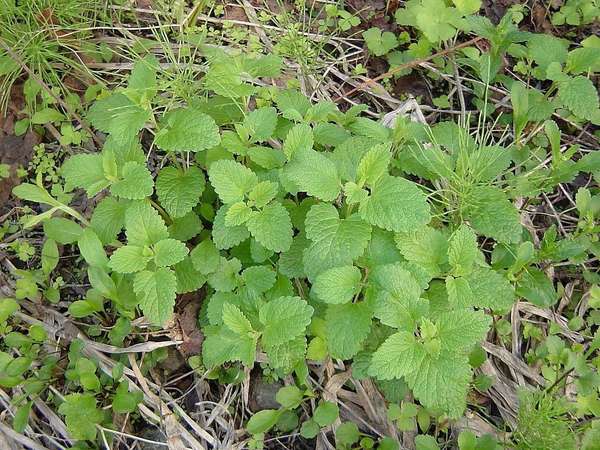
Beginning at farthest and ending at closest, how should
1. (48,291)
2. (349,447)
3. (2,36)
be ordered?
(2,36)
(48,291)
(349,447)

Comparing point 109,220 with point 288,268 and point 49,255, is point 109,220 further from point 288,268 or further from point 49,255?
point 288,268

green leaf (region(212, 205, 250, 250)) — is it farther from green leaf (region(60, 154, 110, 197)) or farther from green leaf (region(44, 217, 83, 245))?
green leaf (region(44, 217, 83, 245))

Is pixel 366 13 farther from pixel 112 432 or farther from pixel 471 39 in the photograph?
pixel 112 432

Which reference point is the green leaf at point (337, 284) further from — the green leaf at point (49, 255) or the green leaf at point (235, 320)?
the green leaf at point (49, 255)

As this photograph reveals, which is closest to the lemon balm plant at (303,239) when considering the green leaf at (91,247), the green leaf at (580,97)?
the green leaf at (91,247)

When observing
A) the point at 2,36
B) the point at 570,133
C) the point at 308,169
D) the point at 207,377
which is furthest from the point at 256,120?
the point at 570,133

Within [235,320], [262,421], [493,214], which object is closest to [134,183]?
[235,320]
